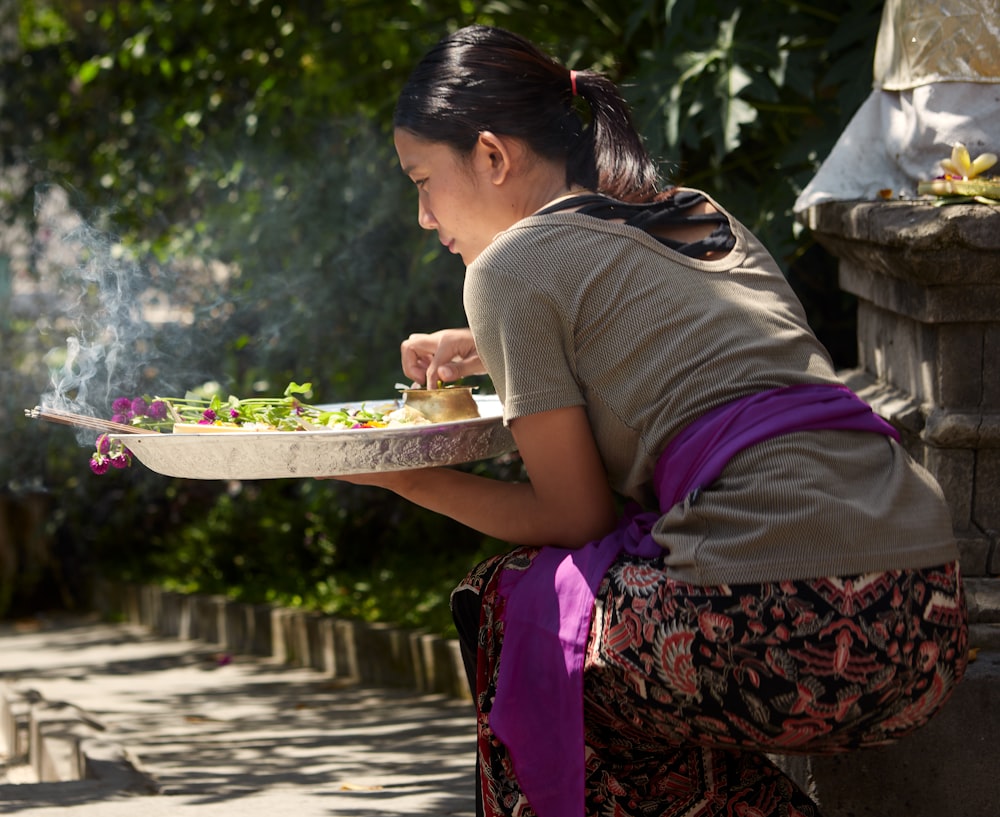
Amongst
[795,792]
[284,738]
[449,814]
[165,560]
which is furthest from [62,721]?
[165,560]

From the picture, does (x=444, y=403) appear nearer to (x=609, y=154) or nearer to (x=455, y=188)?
(x=455, y=188)

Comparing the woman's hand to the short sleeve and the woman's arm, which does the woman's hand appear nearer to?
the woman's arm

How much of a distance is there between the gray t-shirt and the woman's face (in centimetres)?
23

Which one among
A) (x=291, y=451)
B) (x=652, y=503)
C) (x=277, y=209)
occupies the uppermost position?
(x=277, y=209)

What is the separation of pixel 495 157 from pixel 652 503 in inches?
26.7

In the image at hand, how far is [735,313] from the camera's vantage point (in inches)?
82.7

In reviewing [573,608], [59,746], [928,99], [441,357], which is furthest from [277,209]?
[573,608]

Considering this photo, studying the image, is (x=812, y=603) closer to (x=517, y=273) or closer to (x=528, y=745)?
(x=528, y=745)

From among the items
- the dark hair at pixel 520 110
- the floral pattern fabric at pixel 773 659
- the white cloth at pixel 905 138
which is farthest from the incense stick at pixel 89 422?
the white cloth at pixel 905 138

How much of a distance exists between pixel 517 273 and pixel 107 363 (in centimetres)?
131

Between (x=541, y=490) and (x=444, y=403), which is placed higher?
(x=444, y=403)

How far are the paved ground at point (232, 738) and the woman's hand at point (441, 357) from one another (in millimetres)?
1103

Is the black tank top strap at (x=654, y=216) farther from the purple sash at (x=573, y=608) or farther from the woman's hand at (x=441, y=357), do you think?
the woman's hand at (x=441, y=357)

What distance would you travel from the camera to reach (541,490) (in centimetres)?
217
